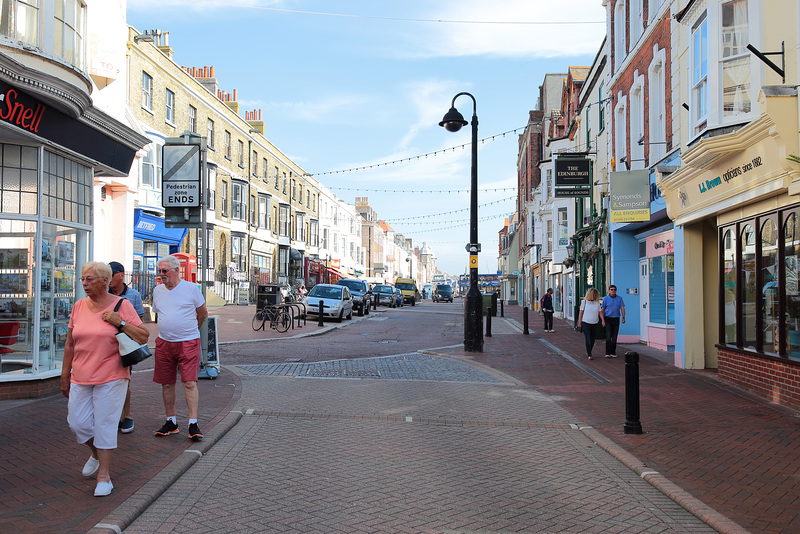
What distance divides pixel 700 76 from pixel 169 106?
2486 centimetres

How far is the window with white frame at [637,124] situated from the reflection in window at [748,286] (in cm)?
631

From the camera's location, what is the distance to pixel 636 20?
16.7 meters

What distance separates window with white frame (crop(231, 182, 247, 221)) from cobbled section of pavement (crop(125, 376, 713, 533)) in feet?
101

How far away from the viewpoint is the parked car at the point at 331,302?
26086mm

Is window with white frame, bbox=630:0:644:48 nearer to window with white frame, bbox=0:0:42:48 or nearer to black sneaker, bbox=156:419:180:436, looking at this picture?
window with white frame, bbox=0:0:42:48

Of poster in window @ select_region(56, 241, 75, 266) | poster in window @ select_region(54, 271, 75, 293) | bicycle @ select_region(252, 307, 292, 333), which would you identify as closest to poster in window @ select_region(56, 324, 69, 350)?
poster in window @ select_region(54, 271, 75, 293)

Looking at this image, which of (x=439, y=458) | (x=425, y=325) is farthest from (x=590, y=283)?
(x=439, y=458)

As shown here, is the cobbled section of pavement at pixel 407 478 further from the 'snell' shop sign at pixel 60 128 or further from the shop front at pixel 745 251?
the 'snell' shop sign at pixel 60 128

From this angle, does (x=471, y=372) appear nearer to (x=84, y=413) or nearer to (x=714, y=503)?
(x=714, y=503)

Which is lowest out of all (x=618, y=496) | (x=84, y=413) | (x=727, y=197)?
(x=618, y=496)

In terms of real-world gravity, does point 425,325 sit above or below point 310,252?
below

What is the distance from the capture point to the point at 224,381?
10.5 m

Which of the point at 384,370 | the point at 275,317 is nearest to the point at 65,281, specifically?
the point at 384,370

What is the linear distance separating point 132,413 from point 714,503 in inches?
240
